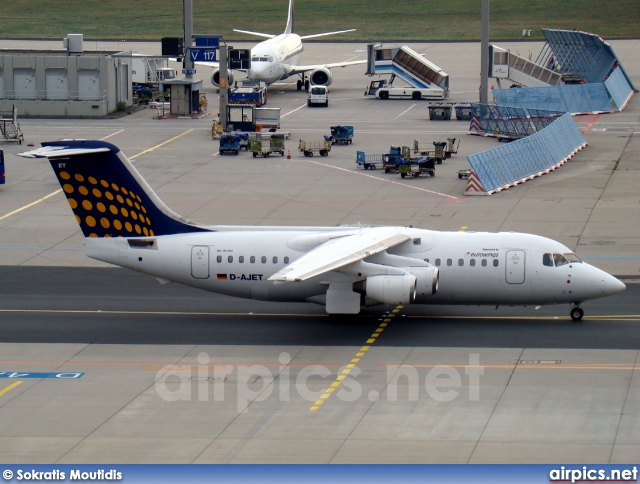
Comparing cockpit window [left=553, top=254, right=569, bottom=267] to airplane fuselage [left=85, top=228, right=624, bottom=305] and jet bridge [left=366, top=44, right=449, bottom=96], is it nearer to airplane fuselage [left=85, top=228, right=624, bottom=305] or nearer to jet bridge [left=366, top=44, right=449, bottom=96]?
airplane fuselage [left=85, top=228, right=624, bottom=305]

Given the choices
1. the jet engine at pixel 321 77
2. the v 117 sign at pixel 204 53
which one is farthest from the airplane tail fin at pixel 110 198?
the jet engine at pixel 321 77

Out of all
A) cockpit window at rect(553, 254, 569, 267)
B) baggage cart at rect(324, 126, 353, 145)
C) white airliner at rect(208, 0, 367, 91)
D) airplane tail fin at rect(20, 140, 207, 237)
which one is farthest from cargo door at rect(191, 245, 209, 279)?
white airliner at rect(208, 0, 367, 91)

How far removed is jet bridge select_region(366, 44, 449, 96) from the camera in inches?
4075

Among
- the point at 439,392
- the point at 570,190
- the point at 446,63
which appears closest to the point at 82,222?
the point at 439,392

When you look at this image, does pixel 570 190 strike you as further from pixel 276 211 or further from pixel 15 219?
pixel 15 219

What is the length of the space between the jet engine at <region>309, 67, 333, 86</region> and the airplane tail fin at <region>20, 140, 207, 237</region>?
63926 mm

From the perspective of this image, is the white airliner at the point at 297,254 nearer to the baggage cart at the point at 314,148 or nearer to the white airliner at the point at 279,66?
the baggage cart at the point at 314,148

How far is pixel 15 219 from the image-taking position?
6081 centimetres

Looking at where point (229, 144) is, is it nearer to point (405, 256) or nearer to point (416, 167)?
point (416, 167)

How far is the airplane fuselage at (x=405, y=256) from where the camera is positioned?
41.8m

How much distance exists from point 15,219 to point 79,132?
88.5ft

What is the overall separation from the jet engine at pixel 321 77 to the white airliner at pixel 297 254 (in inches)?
2502

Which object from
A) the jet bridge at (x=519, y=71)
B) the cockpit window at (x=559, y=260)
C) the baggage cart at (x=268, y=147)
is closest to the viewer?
the cockpit window at (x=559, y=260)

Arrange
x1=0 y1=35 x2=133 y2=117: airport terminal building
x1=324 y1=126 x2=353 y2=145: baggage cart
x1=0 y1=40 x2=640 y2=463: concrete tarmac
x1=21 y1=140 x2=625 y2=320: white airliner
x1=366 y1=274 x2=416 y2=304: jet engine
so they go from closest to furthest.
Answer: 1. x1=0 y1=40 x2=640 y2=463: concrete tarmac
2. x1=366 y1=274 x2=416 y2=304: jet engine
3. x1=21 y1=140 x2=625 y2=320: white airliner
4. x1=324 y1=126 x2=353 y2=145: baggage cart
5. x1=0 y1=35 x2=133 y2=117: airport terminal building
